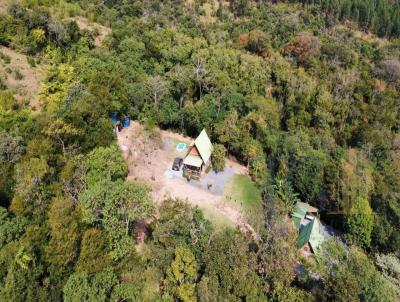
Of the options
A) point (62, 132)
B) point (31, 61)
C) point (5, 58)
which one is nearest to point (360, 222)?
point (62, 132)

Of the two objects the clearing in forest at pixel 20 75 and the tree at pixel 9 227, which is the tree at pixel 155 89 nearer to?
the clearing in forest at pixel 20 75

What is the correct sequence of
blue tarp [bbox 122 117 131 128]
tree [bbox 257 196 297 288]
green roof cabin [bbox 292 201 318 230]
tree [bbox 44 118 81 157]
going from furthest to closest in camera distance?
blue tarp [bbox 122 117 131 128]
green roof cabin [bbox 292 201 318 230]
tree [bbox 44 118 81 157]
tree [bbox 257 196 297 288]

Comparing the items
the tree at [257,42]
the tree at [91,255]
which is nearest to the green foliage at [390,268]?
the tree at [91,255]

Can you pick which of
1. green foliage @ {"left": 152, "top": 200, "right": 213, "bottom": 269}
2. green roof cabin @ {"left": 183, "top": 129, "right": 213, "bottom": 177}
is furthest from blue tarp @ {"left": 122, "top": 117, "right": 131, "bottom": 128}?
green foliage @ {"left": 152, "top": 200, "right": 213, "bottom": 269}

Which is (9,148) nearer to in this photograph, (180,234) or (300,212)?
(180,234)

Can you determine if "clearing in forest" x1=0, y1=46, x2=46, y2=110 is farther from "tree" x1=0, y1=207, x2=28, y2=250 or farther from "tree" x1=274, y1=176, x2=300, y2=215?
"tree" x1=274, y1=176, x2=300, y2=215
